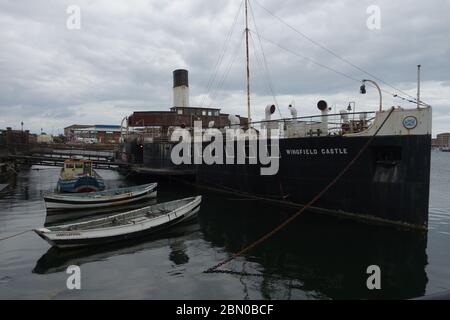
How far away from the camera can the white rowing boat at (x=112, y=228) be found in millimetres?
14719

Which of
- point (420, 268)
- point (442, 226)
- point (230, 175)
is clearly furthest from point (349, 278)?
point (230, 175)

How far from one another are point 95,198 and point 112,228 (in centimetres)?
950

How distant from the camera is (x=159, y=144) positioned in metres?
38.4

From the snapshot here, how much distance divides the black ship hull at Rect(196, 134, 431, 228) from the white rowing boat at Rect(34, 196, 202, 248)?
713 centimetres

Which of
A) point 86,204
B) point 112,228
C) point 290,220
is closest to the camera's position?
point 112,228

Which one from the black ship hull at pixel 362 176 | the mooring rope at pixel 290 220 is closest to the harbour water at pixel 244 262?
the mooring rope at pixel 290 220

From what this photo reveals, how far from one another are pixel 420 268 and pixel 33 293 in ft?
45.7

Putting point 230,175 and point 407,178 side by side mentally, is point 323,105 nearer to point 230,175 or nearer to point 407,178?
point 407,178

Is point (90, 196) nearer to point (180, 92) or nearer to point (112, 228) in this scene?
point (112, 228)

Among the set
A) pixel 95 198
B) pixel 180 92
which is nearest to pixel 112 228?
pixel 95 198

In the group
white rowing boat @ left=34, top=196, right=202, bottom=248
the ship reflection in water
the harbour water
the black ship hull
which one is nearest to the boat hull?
the harbour water

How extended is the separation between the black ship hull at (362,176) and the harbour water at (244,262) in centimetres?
106

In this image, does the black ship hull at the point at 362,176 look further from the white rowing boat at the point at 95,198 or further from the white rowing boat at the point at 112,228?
the white rowing boat at the point at 95,198

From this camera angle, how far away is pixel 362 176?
753 inches
